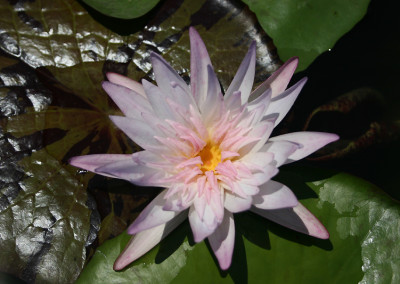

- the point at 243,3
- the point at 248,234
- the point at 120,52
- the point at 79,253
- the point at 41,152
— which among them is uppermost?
the point at 243,3

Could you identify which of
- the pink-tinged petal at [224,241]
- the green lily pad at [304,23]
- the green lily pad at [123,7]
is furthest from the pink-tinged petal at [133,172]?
the green lily pad at [304,23]

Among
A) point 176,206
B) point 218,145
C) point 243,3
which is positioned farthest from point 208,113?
point 243,3

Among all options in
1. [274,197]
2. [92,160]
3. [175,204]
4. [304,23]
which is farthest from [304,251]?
[304,23]

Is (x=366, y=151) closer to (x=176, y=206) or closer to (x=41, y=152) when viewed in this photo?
(x=176, y=206)

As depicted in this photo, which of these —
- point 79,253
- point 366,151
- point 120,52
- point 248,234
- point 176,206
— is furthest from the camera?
point 366,151

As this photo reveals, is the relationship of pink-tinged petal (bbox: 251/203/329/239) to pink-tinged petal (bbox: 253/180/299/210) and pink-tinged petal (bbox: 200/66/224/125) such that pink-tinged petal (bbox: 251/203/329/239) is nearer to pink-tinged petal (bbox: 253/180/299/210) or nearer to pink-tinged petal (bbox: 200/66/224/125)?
pink-tinged petal (bbox: 253/180/299/210)

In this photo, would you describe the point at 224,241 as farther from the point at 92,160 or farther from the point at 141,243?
the point at 92,160

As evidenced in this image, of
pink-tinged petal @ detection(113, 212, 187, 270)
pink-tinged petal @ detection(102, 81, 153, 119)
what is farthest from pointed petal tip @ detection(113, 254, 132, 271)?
pink-tinged petal @ detection(102, 81, 153, 119)
